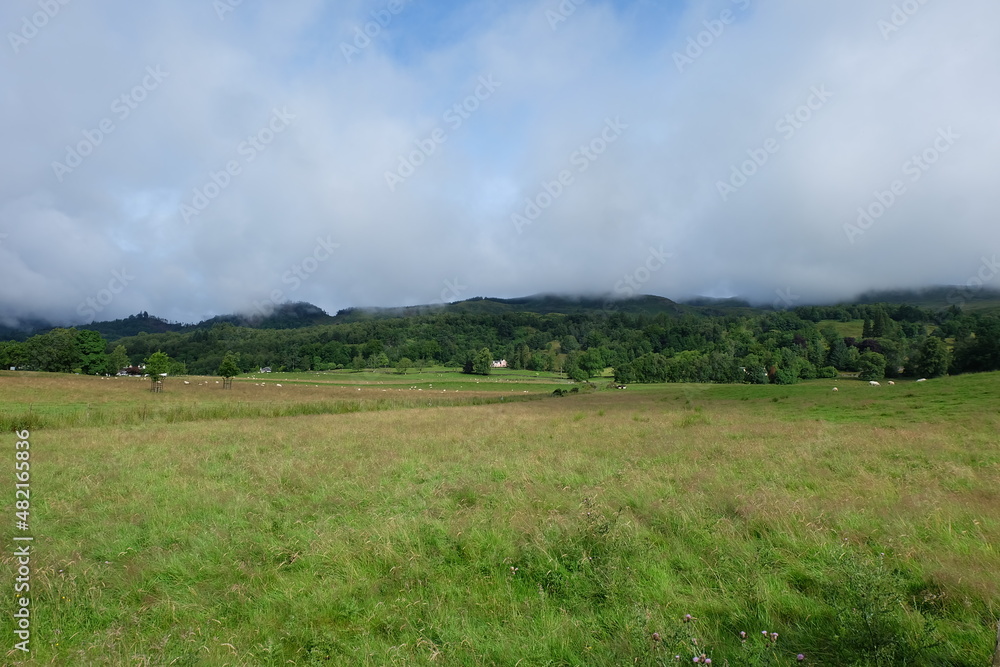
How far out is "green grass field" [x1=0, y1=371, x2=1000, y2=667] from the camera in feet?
15.6

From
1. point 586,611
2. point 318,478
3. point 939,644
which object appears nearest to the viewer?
point 939,644

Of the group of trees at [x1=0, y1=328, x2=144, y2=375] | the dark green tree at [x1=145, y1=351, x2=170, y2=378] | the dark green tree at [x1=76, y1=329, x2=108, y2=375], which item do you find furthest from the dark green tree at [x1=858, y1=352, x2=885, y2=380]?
the group of trees at [x1=0, y1=328, x2=144, y2=375]

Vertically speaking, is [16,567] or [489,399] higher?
[16,567]

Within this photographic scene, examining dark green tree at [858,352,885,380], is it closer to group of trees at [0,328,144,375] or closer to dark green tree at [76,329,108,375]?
dark green tree at [76,329,108,375]

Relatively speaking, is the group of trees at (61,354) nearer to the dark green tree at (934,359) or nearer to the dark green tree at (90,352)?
the dark green tree at (90,352)

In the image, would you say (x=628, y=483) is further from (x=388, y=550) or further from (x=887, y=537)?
(x=388, y=550)

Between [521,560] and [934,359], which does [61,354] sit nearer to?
[521,560]

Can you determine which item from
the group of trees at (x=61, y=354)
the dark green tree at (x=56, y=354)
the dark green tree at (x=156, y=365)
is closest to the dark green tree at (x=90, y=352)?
the group of trees at (x=61, y=354)

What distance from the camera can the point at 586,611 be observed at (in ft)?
18.0

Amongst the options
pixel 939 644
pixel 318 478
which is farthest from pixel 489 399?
pixel 939 644

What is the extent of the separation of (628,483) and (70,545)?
1086 centimetres

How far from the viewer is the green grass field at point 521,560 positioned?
15.6 ft

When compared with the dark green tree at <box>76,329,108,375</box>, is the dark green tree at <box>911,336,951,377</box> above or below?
below

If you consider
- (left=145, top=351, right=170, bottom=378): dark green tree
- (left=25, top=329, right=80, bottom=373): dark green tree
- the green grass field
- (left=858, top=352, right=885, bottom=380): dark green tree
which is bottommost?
(left=858, top=352, right=885, bottom=380): dark green tree
